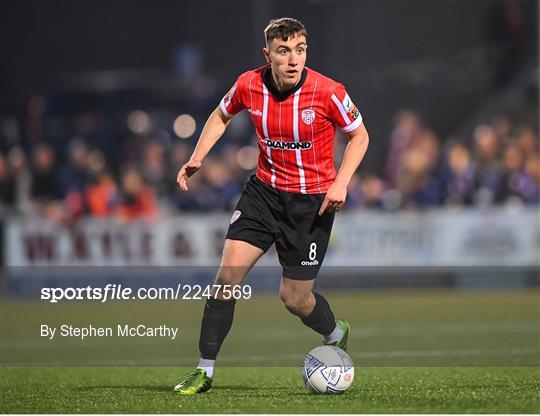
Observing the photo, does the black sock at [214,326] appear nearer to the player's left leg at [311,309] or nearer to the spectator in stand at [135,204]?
the player's left leg at [311,309]

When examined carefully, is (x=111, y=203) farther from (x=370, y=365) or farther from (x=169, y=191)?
(x=370, y=365)

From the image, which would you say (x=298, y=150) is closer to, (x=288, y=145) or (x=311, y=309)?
(x=288, y=145)

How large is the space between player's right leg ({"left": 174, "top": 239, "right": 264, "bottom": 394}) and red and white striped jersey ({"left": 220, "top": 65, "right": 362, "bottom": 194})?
19.4 inches

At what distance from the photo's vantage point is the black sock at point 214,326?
7.52 m

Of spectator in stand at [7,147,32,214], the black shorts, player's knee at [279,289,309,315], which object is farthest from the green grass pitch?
spectator in stand at [7,147,32,214]

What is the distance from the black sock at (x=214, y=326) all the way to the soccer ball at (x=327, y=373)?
0.57 m

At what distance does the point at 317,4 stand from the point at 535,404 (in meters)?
14.1

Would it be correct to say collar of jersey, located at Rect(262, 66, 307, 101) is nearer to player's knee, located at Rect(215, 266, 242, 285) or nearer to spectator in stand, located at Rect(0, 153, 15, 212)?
player's knee, located at Rect(215, 266, 242, 285)

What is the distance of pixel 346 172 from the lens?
7.29 meters

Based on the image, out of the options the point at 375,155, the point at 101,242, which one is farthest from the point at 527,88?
the point at 101,242

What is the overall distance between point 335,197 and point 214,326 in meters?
1.12

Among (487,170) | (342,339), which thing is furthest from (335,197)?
(487,170)

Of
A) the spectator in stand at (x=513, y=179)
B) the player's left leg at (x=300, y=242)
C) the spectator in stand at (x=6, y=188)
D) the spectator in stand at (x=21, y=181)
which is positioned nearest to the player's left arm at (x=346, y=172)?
the player's left leg at (x=300, y=242)

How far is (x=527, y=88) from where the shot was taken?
20953 millimetres
